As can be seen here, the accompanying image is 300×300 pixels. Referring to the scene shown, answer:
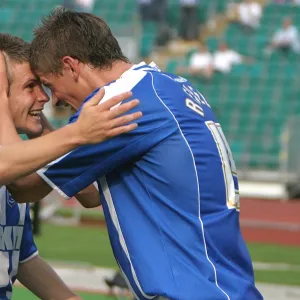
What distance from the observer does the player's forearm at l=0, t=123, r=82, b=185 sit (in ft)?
10.3

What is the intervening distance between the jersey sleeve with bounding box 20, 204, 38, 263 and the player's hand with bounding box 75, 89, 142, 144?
3.51 ft

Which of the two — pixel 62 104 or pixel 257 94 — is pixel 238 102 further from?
pixel 62 104

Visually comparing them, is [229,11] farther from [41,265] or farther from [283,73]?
[41,265]

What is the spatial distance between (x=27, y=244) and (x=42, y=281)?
0.18 meters

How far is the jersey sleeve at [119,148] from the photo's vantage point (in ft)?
10.6

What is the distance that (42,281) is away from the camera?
4117 millimetres

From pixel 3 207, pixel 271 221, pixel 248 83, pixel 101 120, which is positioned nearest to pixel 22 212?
pixel 3 207

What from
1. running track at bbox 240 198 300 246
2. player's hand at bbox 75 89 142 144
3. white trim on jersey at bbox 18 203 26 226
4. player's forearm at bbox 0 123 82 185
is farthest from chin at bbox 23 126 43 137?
running track at bbox 240 198 300 246

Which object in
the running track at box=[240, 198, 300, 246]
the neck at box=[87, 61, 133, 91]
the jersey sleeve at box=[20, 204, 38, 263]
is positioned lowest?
the running track at box=[240, 198, 300, 246]

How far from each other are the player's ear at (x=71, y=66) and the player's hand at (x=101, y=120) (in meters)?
0.28

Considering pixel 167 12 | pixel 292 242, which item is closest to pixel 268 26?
pixel 167 12

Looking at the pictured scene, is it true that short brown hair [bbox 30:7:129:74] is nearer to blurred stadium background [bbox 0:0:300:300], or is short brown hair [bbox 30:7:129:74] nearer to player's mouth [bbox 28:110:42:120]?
player's mouth [bbox 28:110:42:120]

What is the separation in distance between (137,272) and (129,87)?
2.21ft

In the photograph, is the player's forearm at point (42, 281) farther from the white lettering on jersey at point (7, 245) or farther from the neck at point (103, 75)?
the neck at point (103, 75)
